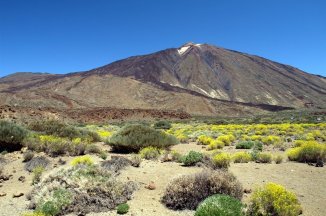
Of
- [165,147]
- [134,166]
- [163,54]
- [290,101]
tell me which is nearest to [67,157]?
[134,166]

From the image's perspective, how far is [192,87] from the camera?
142375mm

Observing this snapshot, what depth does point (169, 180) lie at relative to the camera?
32.8ft

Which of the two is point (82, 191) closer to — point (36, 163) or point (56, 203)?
point (56, 203)

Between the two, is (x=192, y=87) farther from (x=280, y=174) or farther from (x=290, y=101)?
(x=280, y=174)

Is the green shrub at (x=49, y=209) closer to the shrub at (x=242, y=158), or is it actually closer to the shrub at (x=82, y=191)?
the shrub at (x=82, y=191)

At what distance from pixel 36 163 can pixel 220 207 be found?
311 inches

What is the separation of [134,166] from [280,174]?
450cm

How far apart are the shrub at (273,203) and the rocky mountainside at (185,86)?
73207 millimetres

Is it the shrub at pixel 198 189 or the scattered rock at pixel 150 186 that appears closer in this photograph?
the shrub at pixel 198 189

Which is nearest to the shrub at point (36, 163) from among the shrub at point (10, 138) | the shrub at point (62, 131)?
the shrub at point (10, 138)

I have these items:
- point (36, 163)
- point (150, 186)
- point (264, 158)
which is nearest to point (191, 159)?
point (264, 158)

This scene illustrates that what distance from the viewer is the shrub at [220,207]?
6.58m

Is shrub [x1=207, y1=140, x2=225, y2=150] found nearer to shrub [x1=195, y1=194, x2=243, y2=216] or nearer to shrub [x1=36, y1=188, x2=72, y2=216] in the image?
shrub [x1=36, y1=188, x2=72, y2=216]

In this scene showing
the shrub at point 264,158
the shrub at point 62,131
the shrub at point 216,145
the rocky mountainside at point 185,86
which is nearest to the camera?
the shrub at point 264,158
